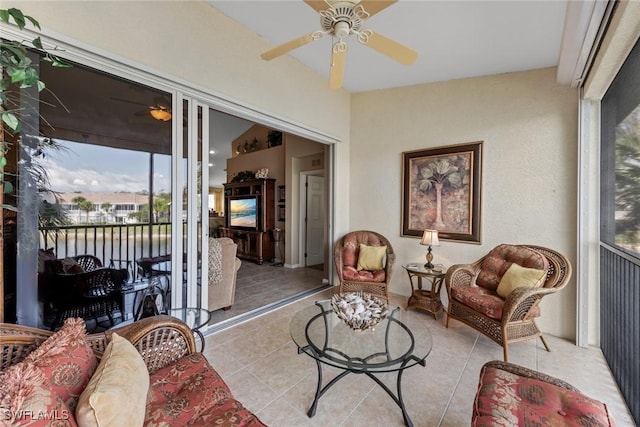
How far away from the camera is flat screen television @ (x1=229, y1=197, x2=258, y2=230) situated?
6.10 metres

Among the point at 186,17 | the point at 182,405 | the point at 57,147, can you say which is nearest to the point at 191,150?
the point at 57,147

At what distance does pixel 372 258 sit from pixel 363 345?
1925 mm

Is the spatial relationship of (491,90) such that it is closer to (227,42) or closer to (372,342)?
(227,42)

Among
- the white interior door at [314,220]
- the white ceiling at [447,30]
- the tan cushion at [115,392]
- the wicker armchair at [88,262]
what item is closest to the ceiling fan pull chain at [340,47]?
the white ceiling at [447,30]

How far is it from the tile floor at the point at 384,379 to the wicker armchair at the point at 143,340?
62 cm

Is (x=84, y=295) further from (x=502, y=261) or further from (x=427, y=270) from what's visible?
(x=502, y=261)

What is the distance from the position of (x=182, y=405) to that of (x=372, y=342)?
1.11 metres

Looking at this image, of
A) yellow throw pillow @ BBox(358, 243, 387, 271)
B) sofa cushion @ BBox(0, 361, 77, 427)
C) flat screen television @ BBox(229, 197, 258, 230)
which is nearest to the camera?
sofa cushion @ BBox(0, 361, 77, 427)

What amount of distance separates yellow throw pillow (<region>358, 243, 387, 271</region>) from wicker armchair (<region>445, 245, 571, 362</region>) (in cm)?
94

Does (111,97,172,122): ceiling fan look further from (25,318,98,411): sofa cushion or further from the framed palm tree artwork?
the framed palm tree artwork

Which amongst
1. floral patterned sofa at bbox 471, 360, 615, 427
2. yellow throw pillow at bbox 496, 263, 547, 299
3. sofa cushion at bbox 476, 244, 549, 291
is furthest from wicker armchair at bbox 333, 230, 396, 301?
floral patterned sofa at bbox 471, 360, 615, 427

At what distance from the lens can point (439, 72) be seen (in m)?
3.27

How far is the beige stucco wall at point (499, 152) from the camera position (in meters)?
2.76

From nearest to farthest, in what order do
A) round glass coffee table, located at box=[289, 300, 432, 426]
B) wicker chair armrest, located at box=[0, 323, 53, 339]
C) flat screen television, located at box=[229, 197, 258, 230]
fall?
wicker chair armrest, located at box=[0, 323, 53, 339] → round glass coffee table, located at box=[289, 300, 432, 426] → flat screen television, located at box=[229, 197, 258, 230]
